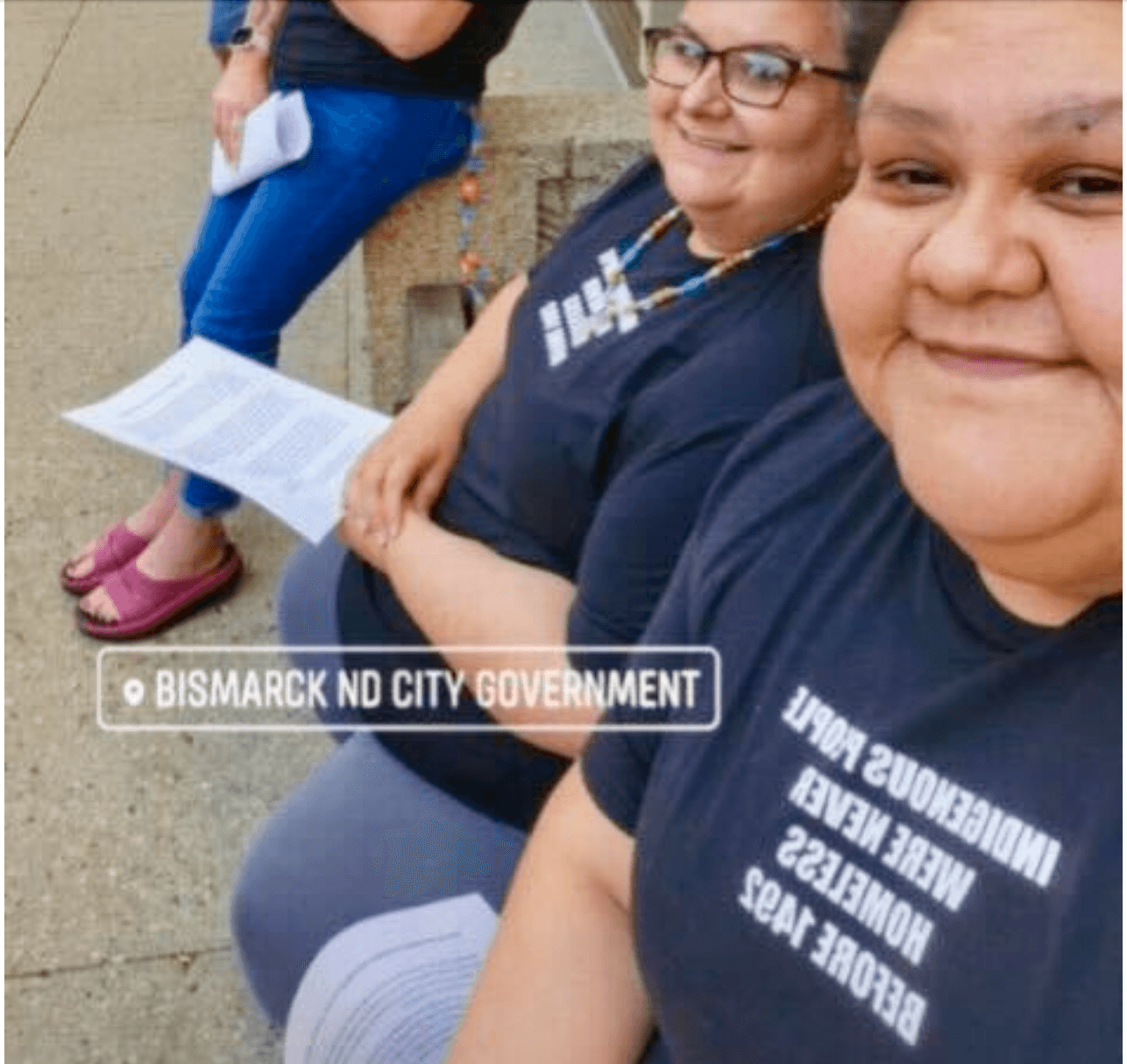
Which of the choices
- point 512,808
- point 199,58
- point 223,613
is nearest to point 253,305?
point 223,613

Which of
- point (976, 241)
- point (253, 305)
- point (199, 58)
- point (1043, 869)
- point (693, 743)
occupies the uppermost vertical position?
point (976, 241)

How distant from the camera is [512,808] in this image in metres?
1.83

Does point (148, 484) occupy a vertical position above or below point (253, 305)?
below

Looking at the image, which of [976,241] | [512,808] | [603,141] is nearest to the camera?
[976,241]

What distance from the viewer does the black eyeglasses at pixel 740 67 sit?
1.65m

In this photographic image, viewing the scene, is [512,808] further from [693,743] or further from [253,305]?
[253,305]

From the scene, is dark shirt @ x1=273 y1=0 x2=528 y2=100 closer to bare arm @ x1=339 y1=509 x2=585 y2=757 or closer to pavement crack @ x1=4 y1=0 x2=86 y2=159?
bare arm @ x1=339 y1=509 x2=585 y2=757

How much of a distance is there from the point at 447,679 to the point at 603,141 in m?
1.42

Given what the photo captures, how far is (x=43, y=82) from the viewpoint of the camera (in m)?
5.58

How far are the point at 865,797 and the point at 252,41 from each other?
7.12 feet

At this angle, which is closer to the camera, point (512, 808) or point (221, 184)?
point (512, 808)

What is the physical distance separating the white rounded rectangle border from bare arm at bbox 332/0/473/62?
0.98 metres

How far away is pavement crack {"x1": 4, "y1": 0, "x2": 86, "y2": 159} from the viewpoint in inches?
203

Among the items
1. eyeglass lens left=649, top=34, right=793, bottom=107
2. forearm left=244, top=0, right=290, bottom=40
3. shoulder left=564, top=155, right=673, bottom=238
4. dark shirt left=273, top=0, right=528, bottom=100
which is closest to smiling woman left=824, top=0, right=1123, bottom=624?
eyeglass lens left=649, top=34, right=793, bottom=107
